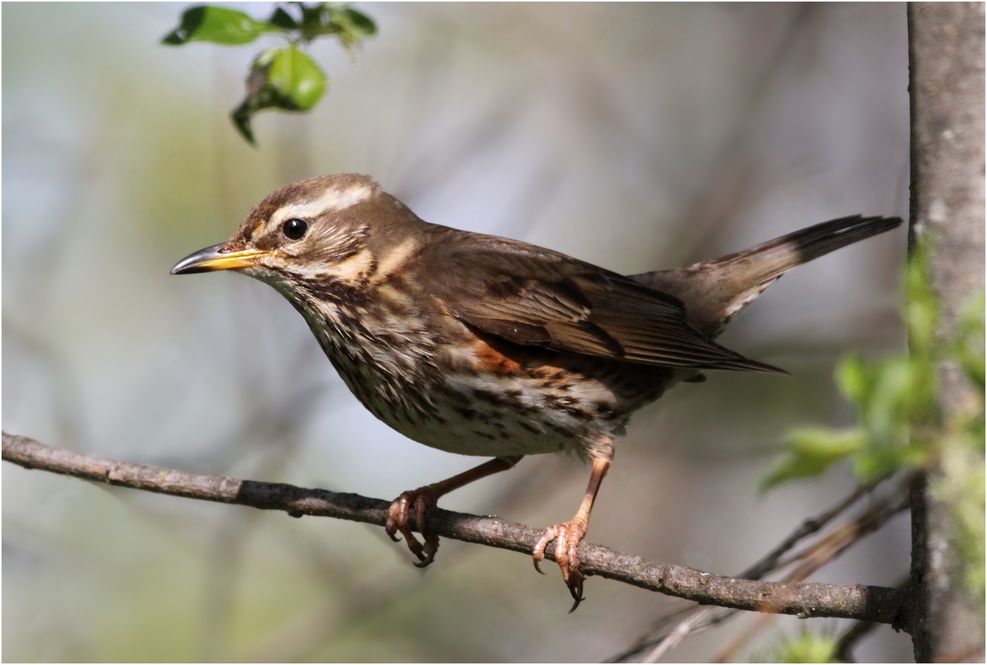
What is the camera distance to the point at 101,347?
988cm

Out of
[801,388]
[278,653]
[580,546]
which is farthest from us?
[801,388]

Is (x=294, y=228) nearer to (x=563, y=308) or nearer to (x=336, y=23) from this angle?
(x=336, y=23)

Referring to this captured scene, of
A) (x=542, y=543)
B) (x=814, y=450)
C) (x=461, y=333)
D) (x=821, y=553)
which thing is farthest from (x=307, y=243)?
(x=814, y=450)

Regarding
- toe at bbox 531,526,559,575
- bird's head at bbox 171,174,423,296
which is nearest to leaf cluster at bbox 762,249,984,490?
toe at bbox 531,526,559,575

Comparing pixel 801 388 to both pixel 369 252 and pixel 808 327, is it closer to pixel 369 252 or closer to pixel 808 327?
pixel 808 327

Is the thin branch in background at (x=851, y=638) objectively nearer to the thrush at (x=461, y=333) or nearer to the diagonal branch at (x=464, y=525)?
the diagonal branch at (x=464, y=525)

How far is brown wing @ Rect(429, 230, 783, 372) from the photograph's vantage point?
5.61 m

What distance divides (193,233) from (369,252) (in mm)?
4404

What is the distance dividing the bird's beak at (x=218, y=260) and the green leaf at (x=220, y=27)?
3.77 feet

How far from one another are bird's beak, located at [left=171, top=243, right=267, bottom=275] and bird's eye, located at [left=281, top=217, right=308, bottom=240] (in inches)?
6.0

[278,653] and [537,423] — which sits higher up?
[537,423]

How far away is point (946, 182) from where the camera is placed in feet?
9.66

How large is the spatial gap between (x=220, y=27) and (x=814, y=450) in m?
3.39

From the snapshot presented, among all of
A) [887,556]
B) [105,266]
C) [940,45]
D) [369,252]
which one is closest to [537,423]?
[369,252]
